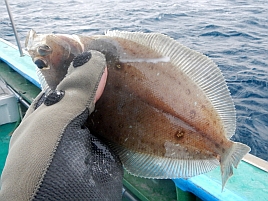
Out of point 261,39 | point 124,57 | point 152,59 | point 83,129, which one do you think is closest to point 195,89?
point 152,59

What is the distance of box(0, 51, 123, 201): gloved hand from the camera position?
1.17 m

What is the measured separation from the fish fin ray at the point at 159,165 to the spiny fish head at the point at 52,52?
0.59 m

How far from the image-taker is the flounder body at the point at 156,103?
189 centimetres

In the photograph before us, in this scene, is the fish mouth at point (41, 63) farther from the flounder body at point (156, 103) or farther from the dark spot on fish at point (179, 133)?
the dark spot on fish at point (179, 133)

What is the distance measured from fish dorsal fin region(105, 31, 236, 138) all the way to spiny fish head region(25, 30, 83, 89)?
325 millimetres

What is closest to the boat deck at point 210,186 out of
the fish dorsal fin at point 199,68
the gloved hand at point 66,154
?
the fish dorsal fin at point 199,68

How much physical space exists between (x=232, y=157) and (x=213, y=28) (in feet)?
28.9

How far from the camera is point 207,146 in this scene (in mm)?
1928

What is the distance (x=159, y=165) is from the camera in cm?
197

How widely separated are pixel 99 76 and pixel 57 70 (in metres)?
0.50

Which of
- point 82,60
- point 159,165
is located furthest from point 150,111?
point 82,60

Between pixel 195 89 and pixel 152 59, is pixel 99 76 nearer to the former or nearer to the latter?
pixel 152 59

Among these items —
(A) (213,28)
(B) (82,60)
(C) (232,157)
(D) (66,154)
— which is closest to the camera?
(D) (66,154)

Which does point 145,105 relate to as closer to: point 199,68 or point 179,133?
point 179,133
